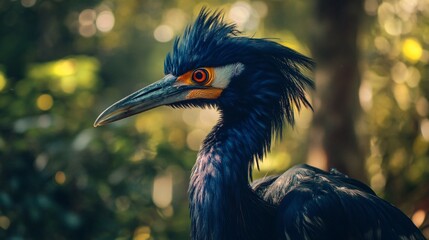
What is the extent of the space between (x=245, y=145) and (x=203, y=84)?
1.46 ft

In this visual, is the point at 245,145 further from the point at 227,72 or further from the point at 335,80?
the point at 335,80

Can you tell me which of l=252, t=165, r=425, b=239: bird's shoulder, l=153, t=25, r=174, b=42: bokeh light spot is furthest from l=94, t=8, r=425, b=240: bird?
l=153, t=25, r=174, b=42: bokeh light spot

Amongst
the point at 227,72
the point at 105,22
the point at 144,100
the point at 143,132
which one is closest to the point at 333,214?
the point at 227,72

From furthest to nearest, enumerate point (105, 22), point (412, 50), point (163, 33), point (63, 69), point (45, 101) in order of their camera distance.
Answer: point (163, 33) → point (105, 22) → point (412, 50) → point (45, 101) → point (63, 69)

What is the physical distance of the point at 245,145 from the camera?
435cm

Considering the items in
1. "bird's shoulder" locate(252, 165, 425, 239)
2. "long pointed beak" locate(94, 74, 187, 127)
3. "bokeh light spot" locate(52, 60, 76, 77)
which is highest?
"bokeh light spot" locate(52, 60, 76, 77)

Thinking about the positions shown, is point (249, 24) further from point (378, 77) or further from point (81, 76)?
point (81, 76)

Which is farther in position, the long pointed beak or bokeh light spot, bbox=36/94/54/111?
bokeh light spot, bbox=36/94/54/111

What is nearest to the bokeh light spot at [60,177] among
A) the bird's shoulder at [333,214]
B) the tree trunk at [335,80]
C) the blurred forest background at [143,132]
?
the blurred forest background at [143,132]

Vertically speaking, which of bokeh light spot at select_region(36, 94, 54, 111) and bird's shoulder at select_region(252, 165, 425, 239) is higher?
bokeh light spot at select_region(36, 94, 54, 111)

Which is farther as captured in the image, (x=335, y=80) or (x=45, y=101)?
(x=335, y=80)

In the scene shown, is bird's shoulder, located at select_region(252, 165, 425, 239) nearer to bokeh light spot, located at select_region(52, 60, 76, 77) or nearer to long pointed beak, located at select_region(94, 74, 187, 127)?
long pointed beak, located at select_region(94, 74, 187, 127)

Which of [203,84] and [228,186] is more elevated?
[203,84]

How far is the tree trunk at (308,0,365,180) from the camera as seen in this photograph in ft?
25.3
